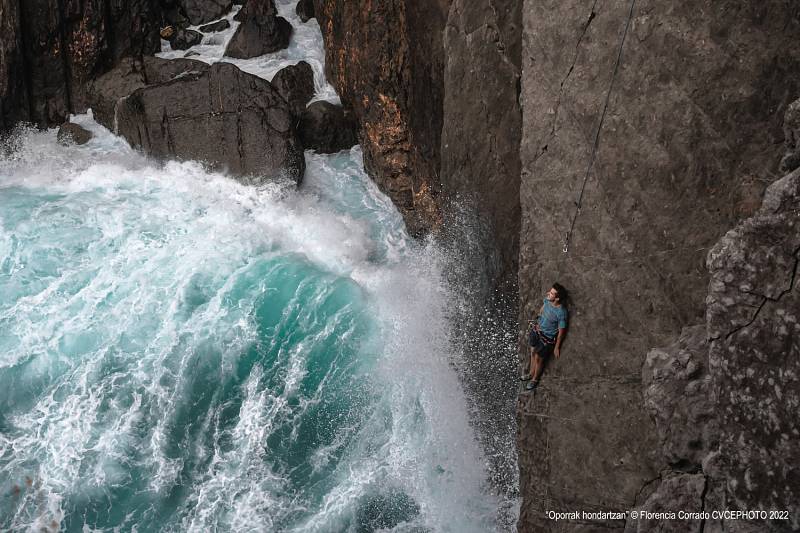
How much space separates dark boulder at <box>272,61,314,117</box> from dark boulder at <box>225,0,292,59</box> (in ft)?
4.45

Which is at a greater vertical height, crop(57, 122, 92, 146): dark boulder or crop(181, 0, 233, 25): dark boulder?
crop(181, 0, 233, 25): dark boulder

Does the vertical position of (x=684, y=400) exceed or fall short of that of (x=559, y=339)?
it exceeds it

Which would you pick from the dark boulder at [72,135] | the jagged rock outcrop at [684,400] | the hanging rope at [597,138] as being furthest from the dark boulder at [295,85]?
the jagged rock outcrop at [684,400]

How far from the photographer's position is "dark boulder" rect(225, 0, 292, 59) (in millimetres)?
16047

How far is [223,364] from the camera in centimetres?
1045

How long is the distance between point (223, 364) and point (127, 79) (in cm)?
863

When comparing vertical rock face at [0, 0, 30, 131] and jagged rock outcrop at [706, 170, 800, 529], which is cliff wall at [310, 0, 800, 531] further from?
vertical rock face at [0, 0, 30, 131]

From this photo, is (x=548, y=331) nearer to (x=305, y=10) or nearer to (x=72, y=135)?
(x=305, y=10)

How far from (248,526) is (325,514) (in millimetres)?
990

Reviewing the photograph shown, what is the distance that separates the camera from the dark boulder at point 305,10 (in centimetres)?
1656

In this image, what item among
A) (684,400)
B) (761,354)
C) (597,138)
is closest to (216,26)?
(597,138)

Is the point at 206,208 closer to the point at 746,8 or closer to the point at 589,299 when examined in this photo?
the point at 589,299

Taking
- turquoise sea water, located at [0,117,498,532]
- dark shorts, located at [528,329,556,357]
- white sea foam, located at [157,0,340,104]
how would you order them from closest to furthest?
dark shorts, located at [528,329,556,357] < turquoise sea water, located at [0,117,498,532] < white sea foam, located at [157,0,340,104]

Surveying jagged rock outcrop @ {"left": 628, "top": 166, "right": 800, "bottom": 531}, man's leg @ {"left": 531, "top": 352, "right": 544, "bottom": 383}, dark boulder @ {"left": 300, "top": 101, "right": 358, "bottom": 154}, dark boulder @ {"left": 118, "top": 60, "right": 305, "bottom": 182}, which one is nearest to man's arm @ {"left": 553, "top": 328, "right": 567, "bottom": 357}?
man's leg @ {"left": 531, "top": 352, "right": 544, "bottom": 383}
